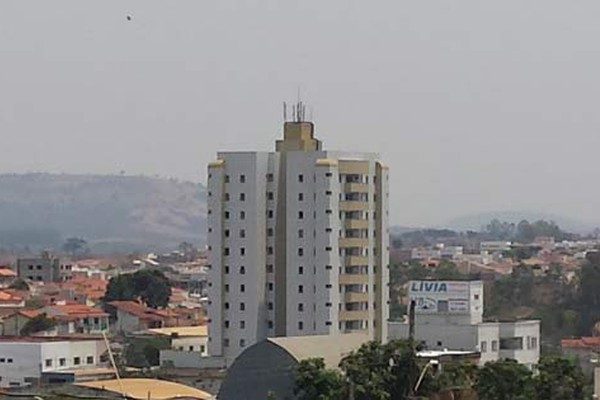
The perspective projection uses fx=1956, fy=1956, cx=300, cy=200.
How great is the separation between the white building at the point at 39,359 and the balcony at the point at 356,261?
285 inches

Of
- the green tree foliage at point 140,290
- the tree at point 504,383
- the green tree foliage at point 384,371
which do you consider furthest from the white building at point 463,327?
the green tree foliage at point 140,290

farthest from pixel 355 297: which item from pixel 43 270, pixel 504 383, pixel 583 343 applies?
pixel 43 270

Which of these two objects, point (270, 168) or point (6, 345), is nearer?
point (270, 168)

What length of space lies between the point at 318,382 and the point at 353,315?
422 inches

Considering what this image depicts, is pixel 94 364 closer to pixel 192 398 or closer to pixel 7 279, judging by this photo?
pixel 192 398

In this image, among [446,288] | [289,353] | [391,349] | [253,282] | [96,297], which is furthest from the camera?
[96,297]

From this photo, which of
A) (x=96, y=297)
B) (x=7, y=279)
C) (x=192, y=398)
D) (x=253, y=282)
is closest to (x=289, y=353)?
(x=192, y=398)

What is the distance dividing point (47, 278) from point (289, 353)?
68.7 m

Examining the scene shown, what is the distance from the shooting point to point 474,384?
3594cm

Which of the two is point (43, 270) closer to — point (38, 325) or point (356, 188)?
point (38, 325)

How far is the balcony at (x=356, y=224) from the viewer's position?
46.0 meters

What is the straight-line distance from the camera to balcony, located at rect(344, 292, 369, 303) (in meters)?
46.0

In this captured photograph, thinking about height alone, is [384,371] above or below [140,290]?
below

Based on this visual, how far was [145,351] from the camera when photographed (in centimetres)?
5275
